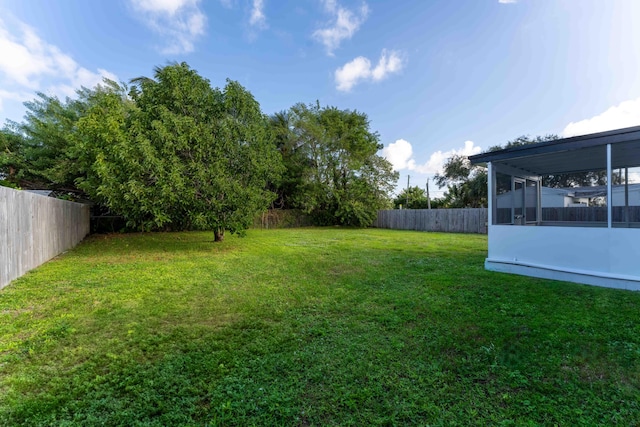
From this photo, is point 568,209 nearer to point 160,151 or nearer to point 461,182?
point 160,151

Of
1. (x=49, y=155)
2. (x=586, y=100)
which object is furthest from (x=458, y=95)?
(x=49, y=155)

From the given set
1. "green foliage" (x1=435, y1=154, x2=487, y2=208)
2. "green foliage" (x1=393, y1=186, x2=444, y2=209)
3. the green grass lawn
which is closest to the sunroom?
the green grass lawn

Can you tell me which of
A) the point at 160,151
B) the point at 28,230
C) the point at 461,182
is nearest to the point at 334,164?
the point at 461,182

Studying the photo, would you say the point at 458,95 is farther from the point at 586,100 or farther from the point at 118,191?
the point at 118,191

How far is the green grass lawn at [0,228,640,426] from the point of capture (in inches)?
74.9

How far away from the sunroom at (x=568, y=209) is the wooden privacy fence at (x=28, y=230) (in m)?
8.14

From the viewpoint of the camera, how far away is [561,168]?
700 centimetres

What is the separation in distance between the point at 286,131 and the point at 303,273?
566 inches

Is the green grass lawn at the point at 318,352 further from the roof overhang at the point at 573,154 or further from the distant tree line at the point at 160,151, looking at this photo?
the distant tree line at the point at 160,151

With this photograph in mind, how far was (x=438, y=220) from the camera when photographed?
628 inches

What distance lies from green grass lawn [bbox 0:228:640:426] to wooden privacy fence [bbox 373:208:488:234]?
1036 cm

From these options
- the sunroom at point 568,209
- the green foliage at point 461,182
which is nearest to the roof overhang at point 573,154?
the sunroom at point 568,209

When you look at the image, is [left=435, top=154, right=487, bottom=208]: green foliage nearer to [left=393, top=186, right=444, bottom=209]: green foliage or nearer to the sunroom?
[left=393, top=186, right=444, bottom=209]: green foliage

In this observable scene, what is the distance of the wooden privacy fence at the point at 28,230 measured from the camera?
443 centimetres
